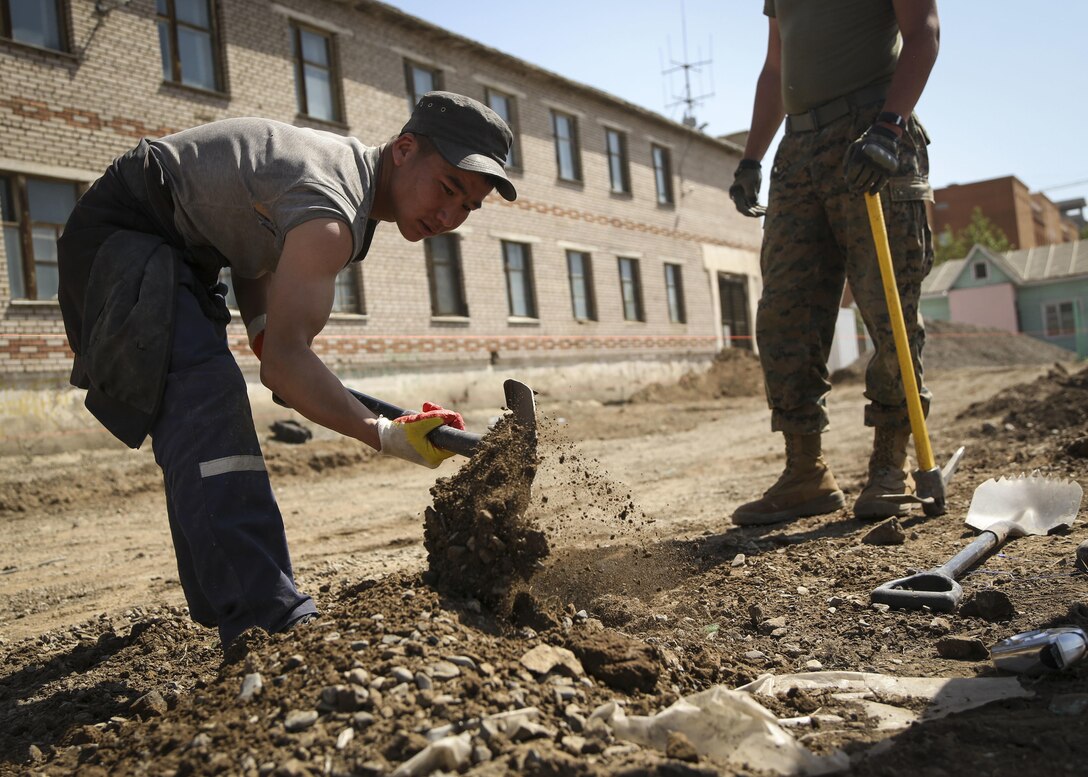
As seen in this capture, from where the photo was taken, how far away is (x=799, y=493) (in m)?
4.04

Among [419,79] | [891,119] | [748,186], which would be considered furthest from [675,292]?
[891,119]

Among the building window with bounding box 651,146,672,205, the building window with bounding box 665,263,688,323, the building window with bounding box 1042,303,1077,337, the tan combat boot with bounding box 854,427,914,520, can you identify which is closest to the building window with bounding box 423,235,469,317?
the building window with bounding box 665,263,688,323

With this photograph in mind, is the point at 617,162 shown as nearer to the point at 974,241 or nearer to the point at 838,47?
the point at 838,47

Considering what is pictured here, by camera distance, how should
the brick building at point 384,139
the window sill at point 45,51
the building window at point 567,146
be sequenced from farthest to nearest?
the building window at point 567,146 < the brick building at point 384,139 < the window sill at point 45,51

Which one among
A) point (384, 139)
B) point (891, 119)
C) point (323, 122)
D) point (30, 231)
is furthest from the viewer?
point (384, 139)

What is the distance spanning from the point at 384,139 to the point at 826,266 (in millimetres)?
11652

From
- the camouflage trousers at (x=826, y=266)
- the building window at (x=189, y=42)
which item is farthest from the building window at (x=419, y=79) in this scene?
the camouflage trousers at (x=826, y=266)

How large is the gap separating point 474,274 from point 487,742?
49.6 ft

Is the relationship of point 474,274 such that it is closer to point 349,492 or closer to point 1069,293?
point 349,492

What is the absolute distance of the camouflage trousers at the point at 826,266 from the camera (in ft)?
12.8

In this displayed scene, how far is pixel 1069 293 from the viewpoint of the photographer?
4266 cm

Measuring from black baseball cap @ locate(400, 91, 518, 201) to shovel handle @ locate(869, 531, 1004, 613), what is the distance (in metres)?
1.75

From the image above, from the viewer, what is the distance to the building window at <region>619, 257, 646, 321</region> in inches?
829

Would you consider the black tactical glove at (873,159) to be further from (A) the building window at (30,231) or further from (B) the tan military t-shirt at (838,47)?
(A) the building window at (30,231)
